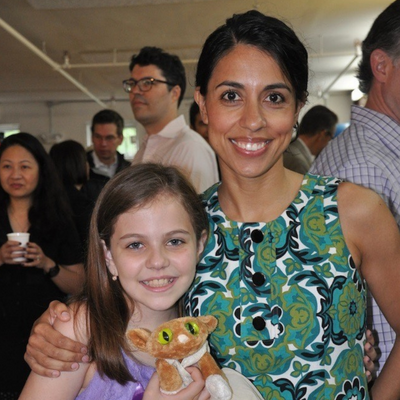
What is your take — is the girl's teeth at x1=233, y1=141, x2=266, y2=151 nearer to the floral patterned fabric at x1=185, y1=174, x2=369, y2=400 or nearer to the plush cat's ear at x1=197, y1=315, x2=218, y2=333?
the floral patterned fabric at x1=185, y1=174, x2=369, y2=400

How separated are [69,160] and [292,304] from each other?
3570 millimetres

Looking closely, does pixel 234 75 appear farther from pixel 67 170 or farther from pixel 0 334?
pixel 67 170

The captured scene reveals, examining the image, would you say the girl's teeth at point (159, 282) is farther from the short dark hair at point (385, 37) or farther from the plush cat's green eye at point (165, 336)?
the short dark hair at point (385, 37)

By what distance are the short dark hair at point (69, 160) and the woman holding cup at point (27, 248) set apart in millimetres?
1151

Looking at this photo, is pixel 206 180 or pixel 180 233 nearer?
pixel 180 233

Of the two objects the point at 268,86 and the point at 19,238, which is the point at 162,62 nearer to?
the point at 19,238

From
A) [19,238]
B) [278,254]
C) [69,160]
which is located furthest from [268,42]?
[69,160]

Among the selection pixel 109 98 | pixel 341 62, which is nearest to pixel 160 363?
pixel 341 62

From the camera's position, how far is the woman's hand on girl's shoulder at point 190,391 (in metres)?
1.36

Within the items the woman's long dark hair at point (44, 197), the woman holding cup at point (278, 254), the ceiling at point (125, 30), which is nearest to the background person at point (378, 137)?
the woman holding cup at point (278, 254)

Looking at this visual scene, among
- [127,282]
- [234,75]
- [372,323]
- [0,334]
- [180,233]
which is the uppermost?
[234,75]

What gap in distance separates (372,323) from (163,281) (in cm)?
76

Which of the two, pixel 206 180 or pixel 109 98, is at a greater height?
pixel 109 98

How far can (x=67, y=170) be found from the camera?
488 centimetres
